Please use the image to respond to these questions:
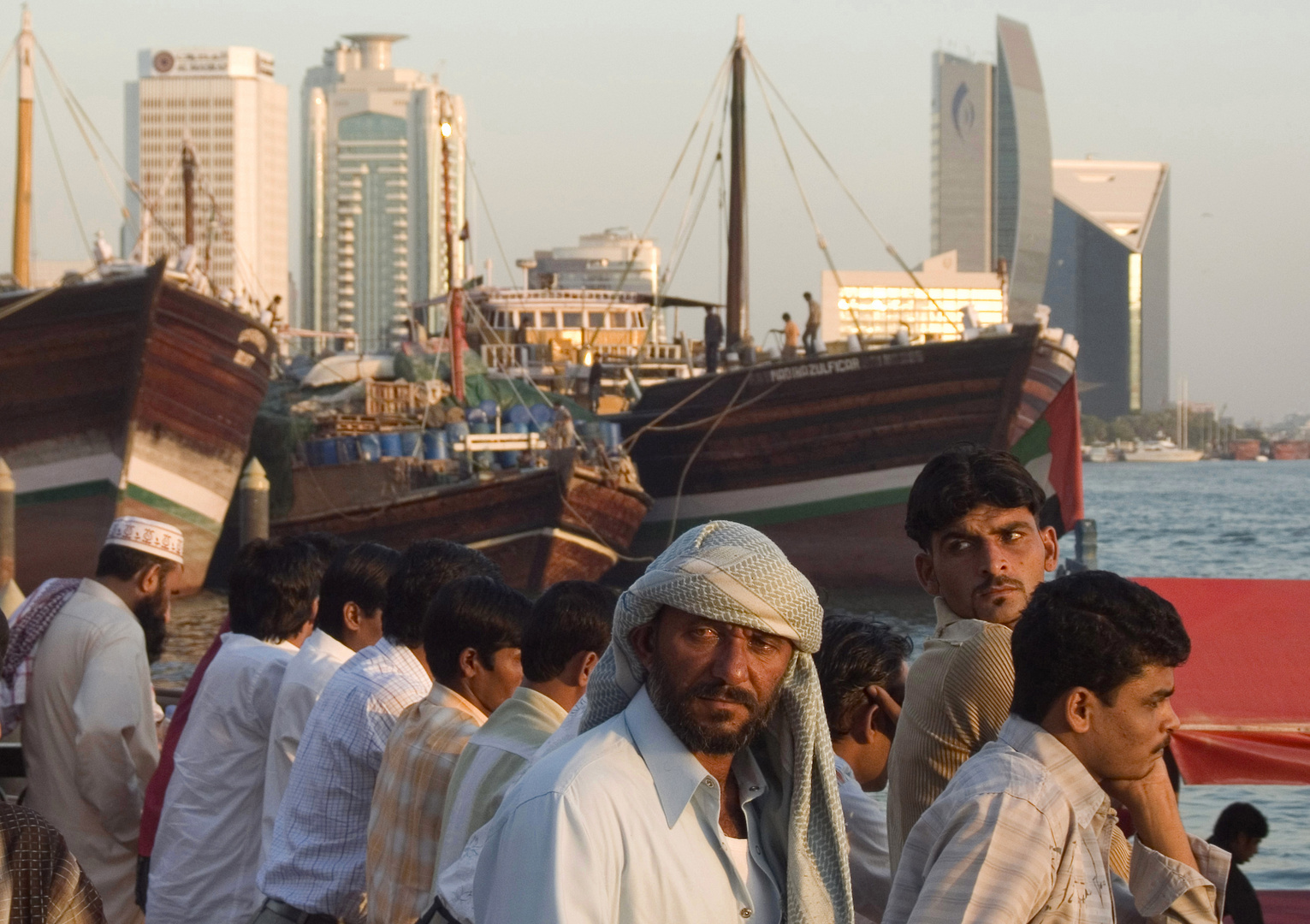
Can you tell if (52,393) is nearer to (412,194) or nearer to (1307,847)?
(1307,847)

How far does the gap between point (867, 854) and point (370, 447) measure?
2201 centimetres

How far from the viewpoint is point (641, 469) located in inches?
1040

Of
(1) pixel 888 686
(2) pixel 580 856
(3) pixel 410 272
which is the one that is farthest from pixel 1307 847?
(3) pixel 410 272

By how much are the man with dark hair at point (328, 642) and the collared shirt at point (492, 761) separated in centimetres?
98

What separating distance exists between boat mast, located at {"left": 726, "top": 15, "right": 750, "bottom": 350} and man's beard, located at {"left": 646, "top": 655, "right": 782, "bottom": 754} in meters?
24.6

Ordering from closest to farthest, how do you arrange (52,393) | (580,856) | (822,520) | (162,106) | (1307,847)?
(580,856) < (1307,847) < (52,393) < (822,520) < (162,106)

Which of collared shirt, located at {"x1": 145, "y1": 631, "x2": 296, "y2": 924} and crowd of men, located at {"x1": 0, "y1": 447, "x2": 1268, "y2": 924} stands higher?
crowd of men, located at {"x1": 0, "y1": 447, "x2": 1268, "y2": 924}

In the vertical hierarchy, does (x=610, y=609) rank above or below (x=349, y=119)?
below

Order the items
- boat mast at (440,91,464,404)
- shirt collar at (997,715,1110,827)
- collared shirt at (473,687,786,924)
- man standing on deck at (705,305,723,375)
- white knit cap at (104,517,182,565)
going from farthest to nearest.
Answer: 1. man standing on deck at (705,305,723,375)
2. boat mast at (440,91,464,404)
3. white knit cap at (104,517,182,565)
4. shirt collar at (997,715,1110,827)
5. collared shirt at (473,687,786,924)

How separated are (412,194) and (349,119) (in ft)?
36.7

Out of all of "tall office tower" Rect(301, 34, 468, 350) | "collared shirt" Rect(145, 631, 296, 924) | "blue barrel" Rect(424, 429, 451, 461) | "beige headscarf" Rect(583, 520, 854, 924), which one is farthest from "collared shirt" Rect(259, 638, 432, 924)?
"tall office tower" Rect(301, 34, 468, 350)

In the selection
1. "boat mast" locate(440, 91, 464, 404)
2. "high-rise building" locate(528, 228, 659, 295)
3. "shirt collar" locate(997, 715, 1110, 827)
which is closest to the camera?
"shirt collar" locate(997, 715, 1110, 827)

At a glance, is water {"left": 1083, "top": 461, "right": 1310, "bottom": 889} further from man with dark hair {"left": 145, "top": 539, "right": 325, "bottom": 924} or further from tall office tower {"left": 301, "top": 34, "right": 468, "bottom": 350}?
tall office tower {"left": 301, "top": 34, "right": 468, "bottom": 350}

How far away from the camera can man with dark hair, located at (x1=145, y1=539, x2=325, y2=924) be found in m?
4.24
